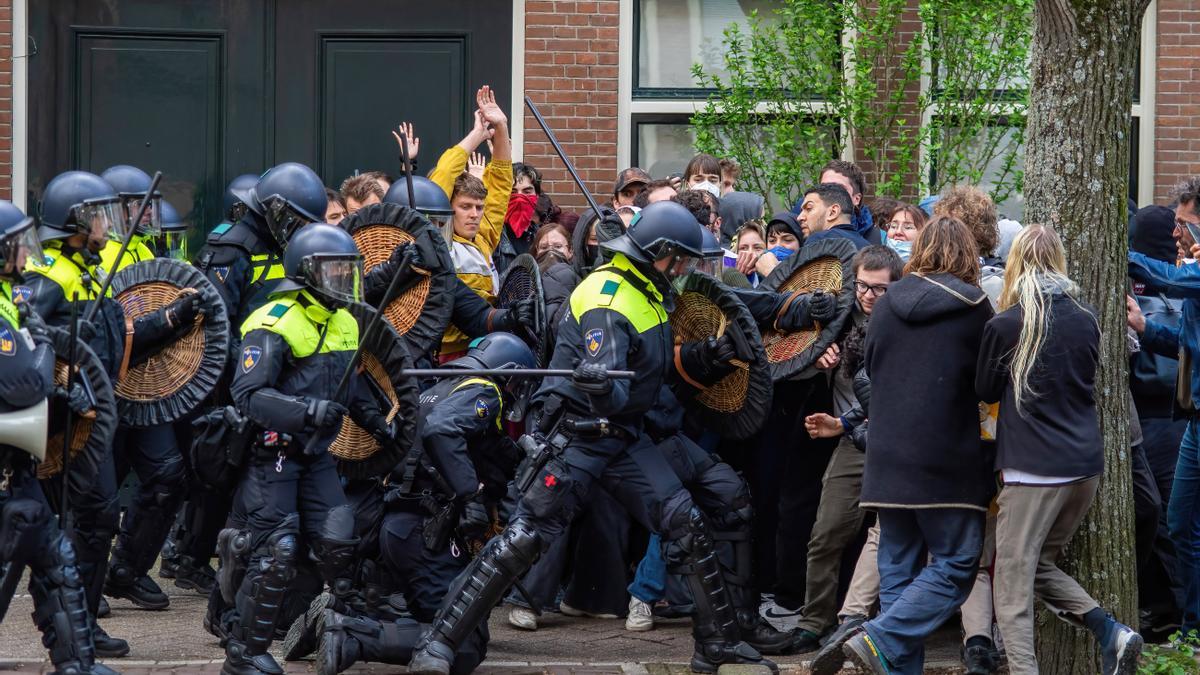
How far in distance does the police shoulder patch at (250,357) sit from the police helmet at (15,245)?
0.88m

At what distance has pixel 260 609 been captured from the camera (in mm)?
6660

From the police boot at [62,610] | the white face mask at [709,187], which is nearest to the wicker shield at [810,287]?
the white face mask at [709,187]

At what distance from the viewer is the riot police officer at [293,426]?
6.63 m

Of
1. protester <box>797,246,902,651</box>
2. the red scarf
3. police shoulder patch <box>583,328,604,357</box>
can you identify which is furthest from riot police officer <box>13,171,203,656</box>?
protester <box>797,246,902,651</box>

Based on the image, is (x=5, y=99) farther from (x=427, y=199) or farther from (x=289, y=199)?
(x=289, y=199)

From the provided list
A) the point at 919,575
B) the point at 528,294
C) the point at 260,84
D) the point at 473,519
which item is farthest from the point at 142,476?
the point at 260,84

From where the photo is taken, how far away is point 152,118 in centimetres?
1152

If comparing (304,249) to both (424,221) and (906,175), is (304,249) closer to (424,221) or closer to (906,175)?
(424,221)

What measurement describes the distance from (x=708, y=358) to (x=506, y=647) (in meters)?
1.67

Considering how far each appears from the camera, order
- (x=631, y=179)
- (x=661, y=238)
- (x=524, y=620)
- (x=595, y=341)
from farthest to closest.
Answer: (x=631, y=179) → (x=524, y=620) → (x=661, y=238) → (x=595, y=341)

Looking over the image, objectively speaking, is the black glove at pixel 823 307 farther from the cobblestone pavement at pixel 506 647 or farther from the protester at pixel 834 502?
the cobblestone pavement at pixel 506 647

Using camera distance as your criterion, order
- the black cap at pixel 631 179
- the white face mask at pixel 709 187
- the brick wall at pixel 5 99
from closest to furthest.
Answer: the black cap at pixel 631 179 → the white face mask at pixel 709 187 → the brick wall at pixel 5 99

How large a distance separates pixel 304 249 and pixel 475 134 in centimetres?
267

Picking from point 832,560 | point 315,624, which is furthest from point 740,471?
point 315,624
